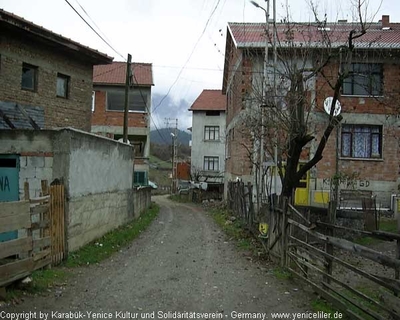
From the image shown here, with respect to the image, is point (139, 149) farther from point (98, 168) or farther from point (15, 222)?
point (15, 222)

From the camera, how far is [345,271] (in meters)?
9.52

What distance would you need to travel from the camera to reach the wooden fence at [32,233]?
20.6 feet

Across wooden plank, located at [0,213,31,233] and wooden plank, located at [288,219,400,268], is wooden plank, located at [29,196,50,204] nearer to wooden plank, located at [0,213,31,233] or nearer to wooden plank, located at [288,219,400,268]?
wooden plank, located at [0,213,31,233]

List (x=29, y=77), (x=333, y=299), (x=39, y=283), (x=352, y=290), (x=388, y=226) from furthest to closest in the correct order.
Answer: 1. (x=388, y=226)
2. (x=29, y=77)
3. (x=39, y=283)
4. (x=333, y=299)
5. (x=352, y=290)

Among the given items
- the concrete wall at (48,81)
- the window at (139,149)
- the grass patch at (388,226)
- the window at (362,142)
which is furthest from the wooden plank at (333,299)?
the window at (139,149)

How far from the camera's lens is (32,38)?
14320mm

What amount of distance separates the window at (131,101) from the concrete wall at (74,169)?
58.7 ft

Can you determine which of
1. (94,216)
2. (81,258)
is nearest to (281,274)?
(81,258)

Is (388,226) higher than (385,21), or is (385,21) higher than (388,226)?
(385,21)

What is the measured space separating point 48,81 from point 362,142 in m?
14.1

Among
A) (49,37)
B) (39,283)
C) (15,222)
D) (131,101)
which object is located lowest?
(39,283)

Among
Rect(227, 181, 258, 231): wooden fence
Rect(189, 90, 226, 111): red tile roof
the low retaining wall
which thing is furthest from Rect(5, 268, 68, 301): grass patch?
Rect(189, 90, 226, 111): red tile roof

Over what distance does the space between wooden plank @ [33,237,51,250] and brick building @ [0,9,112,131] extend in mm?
5426

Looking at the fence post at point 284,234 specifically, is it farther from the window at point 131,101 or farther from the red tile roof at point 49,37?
the window at point 131,101
